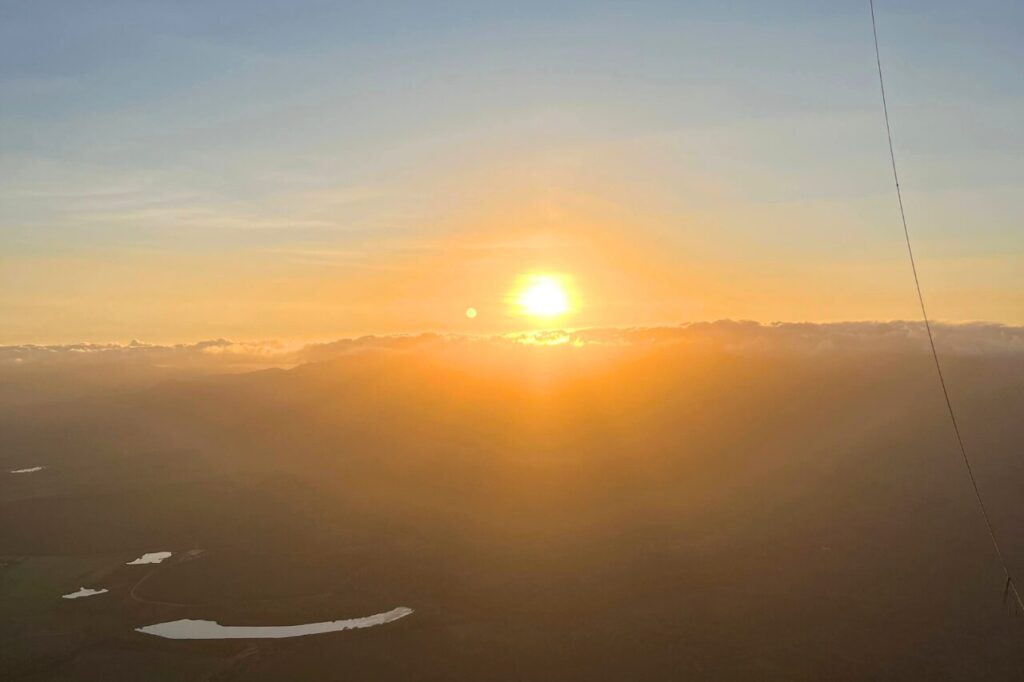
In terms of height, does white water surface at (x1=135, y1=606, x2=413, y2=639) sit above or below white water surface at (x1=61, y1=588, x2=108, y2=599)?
below

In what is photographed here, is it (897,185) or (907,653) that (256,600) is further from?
(897,185)

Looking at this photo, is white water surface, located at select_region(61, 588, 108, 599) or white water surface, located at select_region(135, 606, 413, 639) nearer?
white water surface, located at select_region(135, 606, 413, 639)

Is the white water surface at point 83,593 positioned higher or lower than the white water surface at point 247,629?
higher

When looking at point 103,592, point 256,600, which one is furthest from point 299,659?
point 103,592

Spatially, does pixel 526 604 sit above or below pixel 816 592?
above

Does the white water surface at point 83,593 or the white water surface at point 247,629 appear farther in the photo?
the white water surface at point 83,593

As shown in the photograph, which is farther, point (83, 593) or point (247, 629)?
point (83, 593)

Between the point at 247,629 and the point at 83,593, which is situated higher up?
the point at 83,593

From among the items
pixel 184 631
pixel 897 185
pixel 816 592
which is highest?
pixel 897 185
